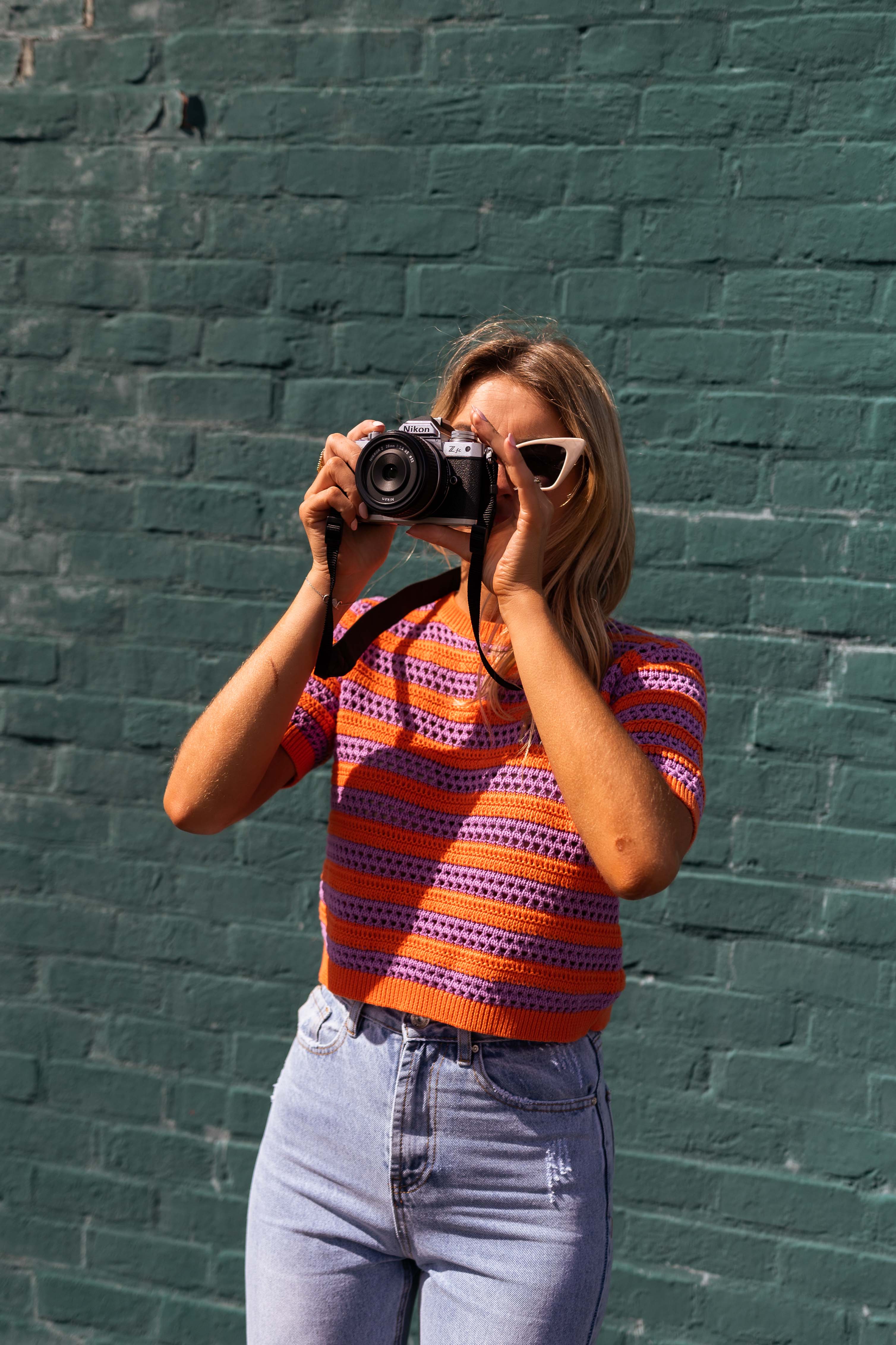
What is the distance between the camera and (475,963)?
1205mm

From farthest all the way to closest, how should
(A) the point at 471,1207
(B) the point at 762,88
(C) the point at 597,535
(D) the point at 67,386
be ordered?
(D) the point at 67,386 → (B) the point at 762,88 → (C) the point at 597,535 → (A) the point at 471,1207

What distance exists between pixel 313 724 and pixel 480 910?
0.32 meters

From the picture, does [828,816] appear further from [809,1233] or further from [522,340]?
[522,340]

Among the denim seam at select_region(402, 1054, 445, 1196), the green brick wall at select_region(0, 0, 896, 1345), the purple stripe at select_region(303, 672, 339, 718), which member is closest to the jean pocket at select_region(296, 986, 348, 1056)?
the denim seam at select_region(402, 1054, 445, 1196)

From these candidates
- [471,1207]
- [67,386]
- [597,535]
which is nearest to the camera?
[471,1207]

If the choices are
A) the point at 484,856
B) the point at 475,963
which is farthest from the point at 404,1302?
the point at 484,856

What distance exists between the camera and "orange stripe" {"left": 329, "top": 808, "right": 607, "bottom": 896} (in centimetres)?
122

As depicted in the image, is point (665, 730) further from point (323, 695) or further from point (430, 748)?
point (323, 695)

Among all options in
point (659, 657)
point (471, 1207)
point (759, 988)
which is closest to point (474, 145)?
point (659, 657)

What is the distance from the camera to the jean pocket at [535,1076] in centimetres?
120

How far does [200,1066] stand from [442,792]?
121cm

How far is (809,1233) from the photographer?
6.48 ft

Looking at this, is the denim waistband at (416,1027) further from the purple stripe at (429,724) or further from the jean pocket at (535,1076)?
the purple stripe at (429,724)

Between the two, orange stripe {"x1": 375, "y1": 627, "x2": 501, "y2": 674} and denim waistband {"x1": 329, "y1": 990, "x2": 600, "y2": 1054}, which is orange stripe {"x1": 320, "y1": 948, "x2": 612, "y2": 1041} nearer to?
denim waistband {"x1": 329, "y1": 990, "x2": 600, "y2": 1054}
